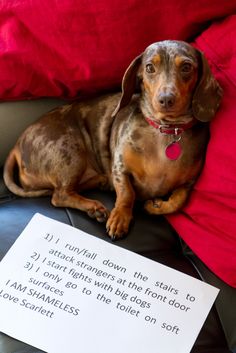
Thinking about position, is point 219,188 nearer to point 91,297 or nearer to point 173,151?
point 173,151

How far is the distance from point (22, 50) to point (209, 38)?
0.59 metres

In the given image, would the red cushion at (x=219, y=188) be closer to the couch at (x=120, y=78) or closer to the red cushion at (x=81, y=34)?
the couch at (x=120, y=78)

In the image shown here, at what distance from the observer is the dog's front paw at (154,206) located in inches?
58.6

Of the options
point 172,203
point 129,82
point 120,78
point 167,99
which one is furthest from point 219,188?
point 120,78

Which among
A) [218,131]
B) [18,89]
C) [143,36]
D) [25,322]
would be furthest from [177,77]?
[25,322]

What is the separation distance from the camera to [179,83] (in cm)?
132

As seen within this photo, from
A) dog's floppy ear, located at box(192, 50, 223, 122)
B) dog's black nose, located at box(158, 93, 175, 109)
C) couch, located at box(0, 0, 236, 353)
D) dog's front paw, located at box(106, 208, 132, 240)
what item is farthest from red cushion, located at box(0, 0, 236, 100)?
dog's front paw, located at box(106, 208, 132, 240)

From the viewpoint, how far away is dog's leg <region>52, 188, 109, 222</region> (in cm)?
147

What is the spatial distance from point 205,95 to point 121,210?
16.5 inches

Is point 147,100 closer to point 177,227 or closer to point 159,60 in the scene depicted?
point 159,60

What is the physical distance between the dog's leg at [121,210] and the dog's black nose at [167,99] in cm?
33

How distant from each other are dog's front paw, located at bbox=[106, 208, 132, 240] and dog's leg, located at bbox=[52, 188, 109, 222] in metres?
0.04

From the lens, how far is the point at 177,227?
147cm

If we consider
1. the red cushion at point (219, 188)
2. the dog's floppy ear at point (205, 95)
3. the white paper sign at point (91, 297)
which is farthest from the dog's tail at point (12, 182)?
the dog's floppy ear at point (205, 95)
